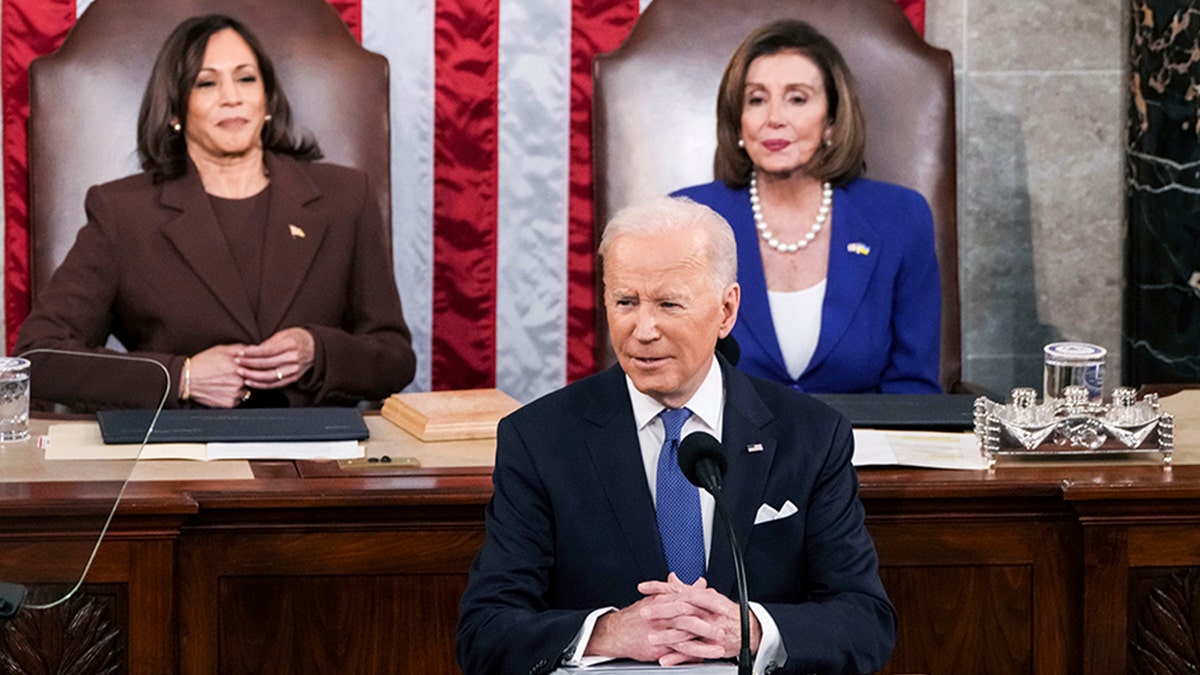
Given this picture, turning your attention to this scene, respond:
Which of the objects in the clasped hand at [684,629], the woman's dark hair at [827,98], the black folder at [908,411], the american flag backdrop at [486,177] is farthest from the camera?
the american flag backdrop at [486,177]

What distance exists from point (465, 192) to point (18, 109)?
113cm

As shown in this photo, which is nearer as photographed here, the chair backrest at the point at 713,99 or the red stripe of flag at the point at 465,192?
the chair backrest at the point at 713,99

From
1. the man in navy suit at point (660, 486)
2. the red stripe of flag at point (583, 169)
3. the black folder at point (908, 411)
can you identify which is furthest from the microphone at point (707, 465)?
the red stripe of flag at point (583, 169)

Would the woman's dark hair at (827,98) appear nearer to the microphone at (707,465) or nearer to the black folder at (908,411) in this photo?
the black folder at (908,411)

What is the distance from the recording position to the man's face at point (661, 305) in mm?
2203

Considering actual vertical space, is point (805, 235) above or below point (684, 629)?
above

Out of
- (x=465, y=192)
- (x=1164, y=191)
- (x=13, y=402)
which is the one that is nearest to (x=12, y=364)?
(x=13, y=402)

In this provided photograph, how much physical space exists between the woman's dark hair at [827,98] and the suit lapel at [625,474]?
174cm

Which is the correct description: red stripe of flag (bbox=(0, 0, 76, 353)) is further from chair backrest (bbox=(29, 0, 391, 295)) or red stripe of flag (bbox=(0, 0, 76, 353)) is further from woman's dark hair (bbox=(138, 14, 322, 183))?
woman's dark hair (bbox=(138, 14, 322, 183))

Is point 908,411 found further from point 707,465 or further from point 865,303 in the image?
point 707,465

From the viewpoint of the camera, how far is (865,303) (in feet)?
12.5

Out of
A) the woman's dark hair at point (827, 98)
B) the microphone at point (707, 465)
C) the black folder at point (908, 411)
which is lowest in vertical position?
the black folder at point (908, 411)

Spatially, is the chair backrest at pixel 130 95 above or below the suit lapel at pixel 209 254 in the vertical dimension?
above

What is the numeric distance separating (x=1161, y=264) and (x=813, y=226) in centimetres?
105
